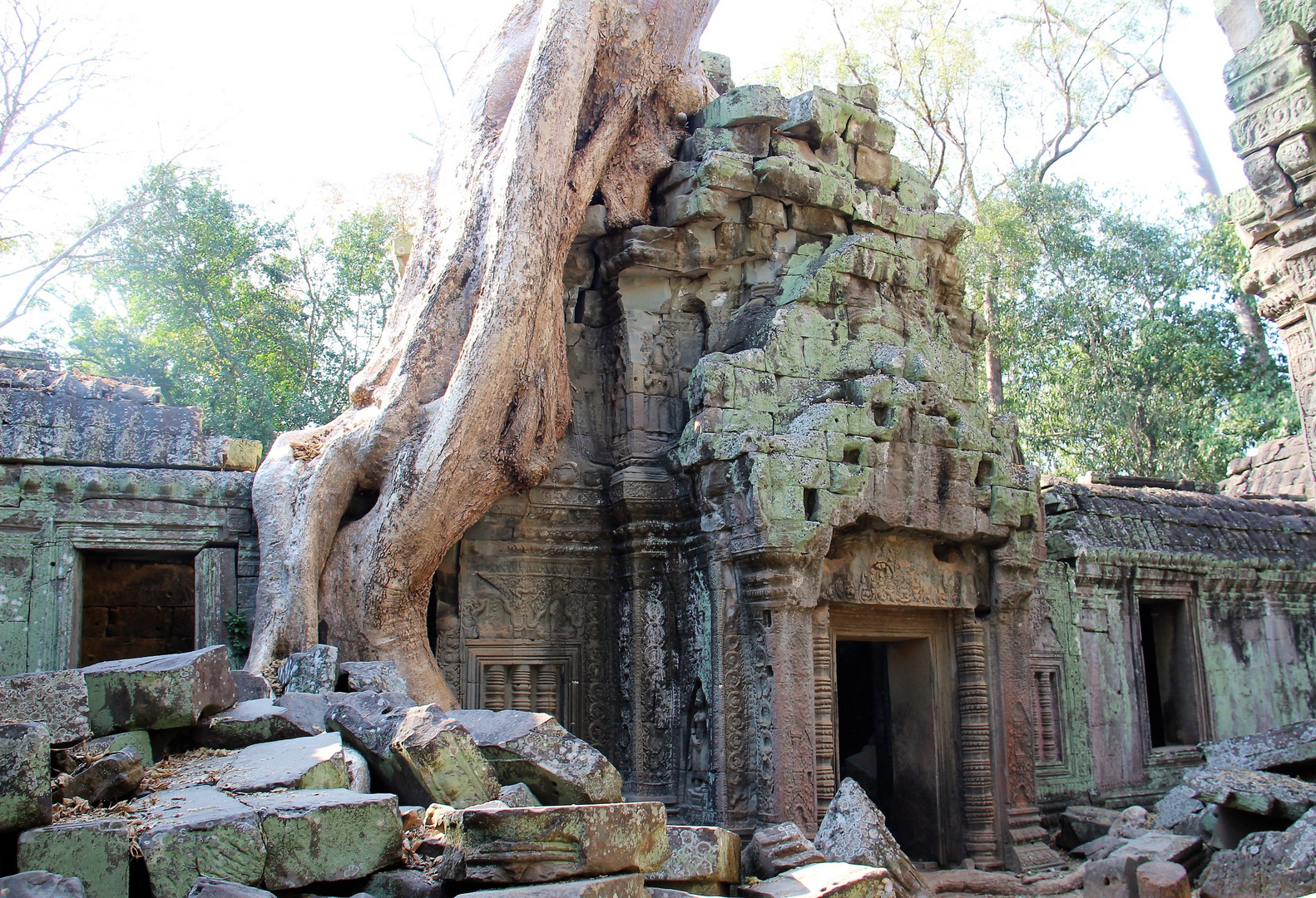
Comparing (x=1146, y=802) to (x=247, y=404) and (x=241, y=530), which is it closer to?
(x=241, y=530)

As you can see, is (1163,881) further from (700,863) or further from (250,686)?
(250,686)

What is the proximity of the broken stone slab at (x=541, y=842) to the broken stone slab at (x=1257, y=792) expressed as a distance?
14.3 ft

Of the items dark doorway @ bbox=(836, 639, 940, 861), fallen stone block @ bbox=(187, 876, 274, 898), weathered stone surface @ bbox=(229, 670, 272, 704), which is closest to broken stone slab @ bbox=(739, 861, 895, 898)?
fallen stone block @ bbox=(187, 876, 274, 898)

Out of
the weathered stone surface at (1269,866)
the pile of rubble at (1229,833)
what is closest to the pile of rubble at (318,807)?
the pile of rubble at (1229,833)

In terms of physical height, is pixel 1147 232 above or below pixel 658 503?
above

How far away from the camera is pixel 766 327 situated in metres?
7.69

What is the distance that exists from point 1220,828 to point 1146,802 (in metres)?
3.26

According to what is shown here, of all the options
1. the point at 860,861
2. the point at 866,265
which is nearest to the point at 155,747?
the point at 860,861

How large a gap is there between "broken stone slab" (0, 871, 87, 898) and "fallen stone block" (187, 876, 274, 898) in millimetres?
268

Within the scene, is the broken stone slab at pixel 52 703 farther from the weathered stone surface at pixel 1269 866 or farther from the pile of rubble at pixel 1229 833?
the weathered stone surface at pixel 1269 866

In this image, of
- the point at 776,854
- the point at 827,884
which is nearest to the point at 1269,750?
the point at 776,854

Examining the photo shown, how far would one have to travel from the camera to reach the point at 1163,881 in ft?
17.4

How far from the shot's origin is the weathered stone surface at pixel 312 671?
5.52m

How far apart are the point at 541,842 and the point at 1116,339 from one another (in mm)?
15273
